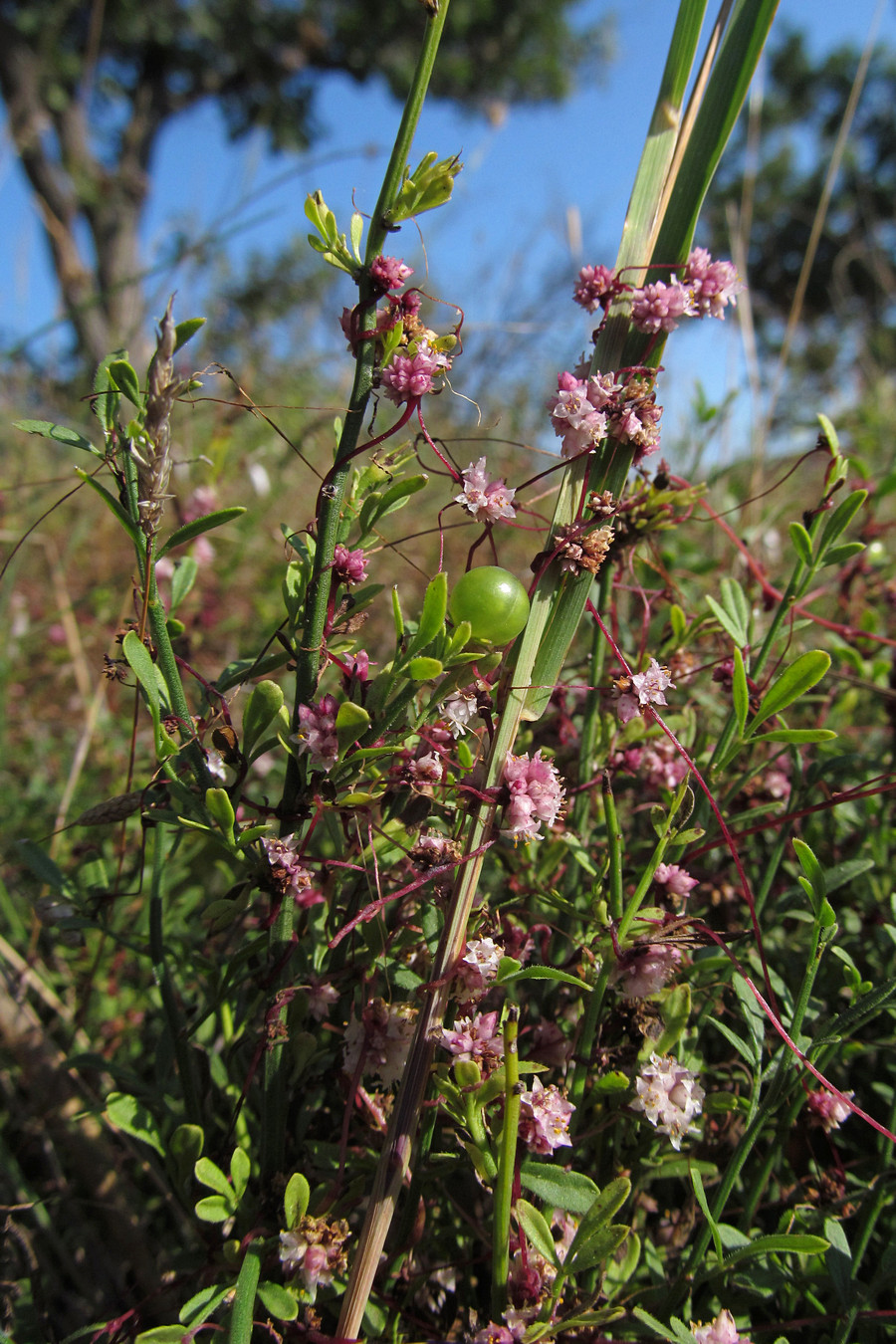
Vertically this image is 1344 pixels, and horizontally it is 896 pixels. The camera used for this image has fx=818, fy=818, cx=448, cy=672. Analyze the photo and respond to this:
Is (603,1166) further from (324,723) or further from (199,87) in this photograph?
(199,87)

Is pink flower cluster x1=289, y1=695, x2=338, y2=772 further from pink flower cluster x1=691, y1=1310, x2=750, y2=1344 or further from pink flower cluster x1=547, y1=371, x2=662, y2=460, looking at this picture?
pink flower cluster x1=691, y1=1310, x2=750, y2=1344

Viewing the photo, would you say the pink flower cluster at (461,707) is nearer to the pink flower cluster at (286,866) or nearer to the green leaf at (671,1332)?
the pink flower cluster at (286,866)

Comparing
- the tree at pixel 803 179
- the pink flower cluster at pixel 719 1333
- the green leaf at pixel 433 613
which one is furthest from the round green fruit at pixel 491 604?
the tree at pixel 803 179

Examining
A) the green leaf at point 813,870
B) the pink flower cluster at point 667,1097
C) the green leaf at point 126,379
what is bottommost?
the pink flower cluster at point 667,1097

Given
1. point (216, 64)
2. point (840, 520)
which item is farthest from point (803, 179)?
point (840, 520)

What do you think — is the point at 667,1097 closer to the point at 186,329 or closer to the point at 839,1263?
the point at 839,1263

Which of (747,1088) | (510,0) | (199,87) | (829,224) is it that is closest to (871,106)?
(829,224)
